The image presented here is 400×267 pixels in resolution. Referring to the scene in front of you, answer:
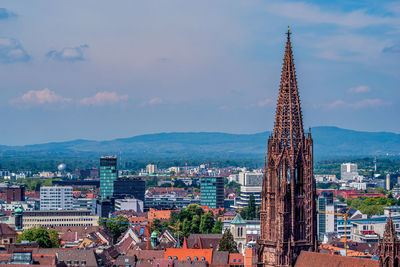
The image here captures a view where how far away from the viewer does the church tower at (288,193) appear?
3177 inches

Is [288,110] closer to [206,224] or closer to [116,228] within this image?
A: [206,224]

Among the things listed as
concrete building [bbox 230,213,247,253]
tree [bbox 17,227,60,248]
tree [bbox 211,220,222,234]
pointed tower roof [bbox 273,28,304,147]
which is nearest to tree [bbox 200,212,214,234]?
tree [bbox 211,220,222,234]

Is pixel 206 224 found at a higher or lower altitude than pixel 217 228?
higher

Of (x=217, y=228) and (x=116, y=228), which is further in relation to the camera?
(x=116, y=228)

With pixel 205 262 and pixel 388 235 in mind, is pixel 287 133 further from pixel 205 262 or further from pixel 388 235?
pixel 205 262

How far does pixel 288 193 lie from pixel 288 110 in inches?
312

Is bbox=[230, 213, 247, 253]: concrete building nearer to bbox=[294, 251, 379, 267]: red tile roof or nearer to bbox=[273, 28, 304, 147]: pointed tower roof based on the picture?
bbox=[273, 28, 304, 147]: pointed tower roof

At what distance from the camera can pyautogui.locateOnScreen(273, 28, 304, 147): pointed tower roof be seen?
82938mm

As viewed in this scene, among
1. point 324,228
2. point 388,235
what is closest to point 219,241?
point 324,228

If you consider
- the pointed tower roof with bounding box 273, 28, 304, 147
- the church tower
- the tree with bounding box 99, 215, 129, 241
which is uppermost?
the pointed tower roof with bounding box 273, 28, 304, 147

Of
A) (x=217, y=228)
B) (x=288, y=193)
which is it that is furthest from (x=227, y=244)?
(x=288, y=193)

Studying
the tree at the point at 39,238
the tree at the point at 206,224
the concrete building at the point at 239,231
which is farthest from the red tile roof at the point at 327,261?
the tree at the point at 206,224

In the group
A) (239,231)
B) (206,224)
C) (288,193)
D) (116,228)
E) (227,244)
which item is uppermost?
(288,193)

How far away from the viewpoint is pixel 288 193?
8150cm
